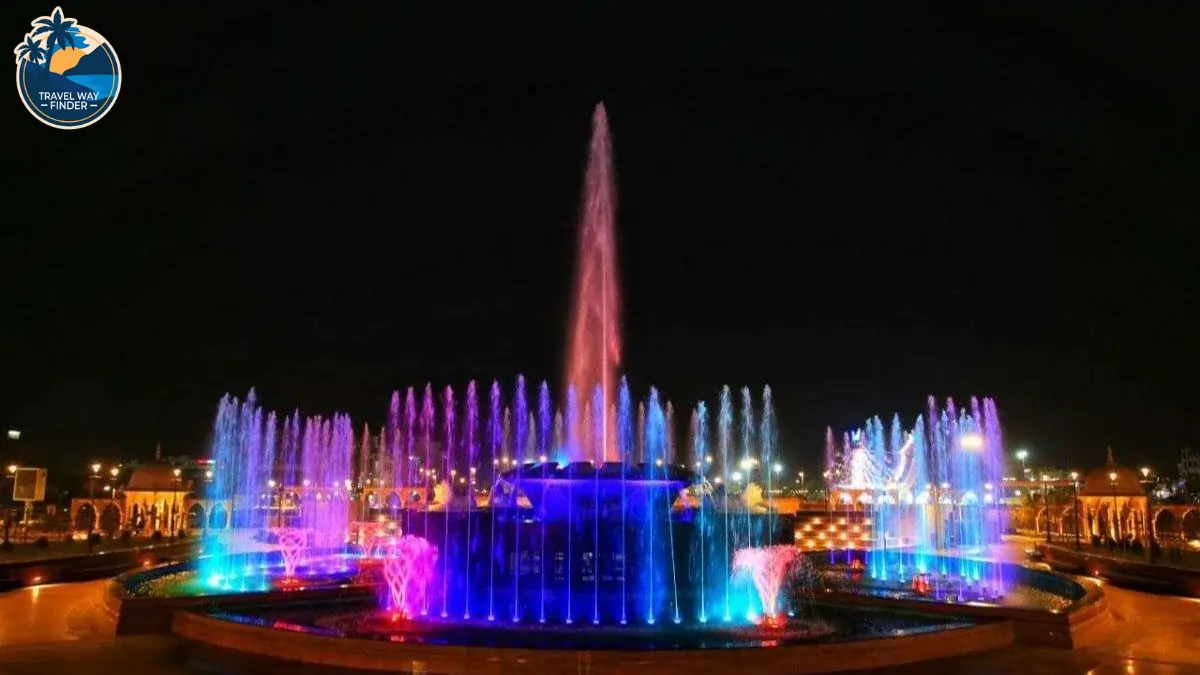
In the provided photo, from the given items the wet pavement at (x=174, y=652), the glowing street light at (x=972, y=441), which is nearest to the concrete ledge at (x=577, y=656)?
the wet pavement at (x=174, y=652)

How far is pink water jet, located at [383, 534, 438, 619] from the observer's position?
18641 mm

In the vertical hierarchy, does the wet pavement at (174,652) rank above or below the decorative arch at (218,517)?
below

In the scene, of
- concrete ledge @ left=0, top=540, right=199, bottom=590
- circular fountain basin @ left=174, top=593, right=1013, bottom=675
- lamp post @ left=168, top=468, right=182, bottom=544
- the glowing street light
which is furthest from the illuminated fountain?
lamp post @ left=168, top=468, right=182, bottom=544

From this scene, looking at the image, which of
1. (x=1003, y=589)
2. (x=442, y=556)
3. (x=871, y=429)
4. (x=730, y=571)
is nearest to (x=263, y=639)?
(x=442, y=556)

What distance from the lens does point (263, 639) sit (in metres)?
14.1

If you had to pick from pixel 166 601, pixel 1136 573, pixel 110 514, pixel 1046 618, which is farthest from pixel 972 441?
pixel 110 514

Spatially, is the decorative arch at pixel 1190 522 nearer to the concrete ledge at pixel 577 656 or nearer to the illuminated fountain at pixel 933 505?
the illuminated fountain at pixel 933 505

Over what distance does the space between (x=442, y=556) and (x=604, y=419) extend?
6.79m

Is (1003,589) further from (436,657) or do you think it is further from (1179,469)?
(1179,469)

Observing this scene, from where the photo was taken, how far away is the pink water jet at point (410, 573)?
1864 cm

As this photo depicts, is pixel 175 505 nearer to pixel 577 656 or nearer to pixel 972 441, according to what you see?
pixel 577 656

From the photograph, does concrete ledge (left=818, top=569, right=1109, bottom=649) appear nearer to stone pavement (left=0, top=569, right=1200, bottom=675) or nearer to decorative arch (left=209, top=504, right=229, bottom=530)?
stone pavement (left=0, top=569, right=1200, bottom=675)

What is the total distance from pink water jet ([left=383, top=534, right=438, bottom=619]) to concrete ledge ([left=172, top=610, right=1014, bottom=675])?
460 centimetres

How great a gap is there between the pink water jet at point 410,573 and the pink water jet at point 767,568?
6.21 meters
